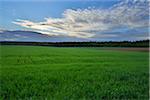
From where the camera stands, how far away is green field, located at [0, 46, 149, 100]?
18.0ft

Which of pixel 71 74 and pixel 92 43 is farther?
pixel 92 43

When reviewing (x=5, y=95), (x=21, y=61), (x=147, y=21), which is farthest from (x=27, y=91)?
(x=147, y=21)

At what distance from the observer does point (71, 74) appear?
253 inches

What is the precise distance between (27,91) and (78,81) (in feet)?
3.82

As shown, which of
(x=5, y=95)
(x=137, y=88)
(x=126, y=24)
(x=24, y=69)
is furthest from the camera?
(x=126, y=24)

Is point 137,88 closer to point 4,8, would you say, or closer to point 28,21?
point 28,21

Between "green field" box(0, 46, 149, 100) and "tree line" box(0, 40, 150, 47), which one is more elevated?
"tree line" box(0, 40, 150, 47)

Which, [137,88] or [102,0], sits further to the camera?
[102,0]

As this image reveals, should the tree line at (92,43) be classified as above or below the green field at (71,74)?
above

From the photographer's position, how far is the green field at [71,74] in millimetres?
5484

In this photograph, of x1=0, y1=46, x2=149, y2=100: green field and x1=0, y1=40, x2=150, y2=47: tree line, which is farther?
x1=0, y1=40, x2=150, y2=47: tree line

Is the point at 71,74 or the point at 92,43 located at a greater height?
the point at 92,43

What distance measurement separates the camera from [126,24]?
7.09 meters

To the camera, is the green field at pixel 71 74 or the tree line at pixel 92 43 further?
the tree line at pixel 92 43
